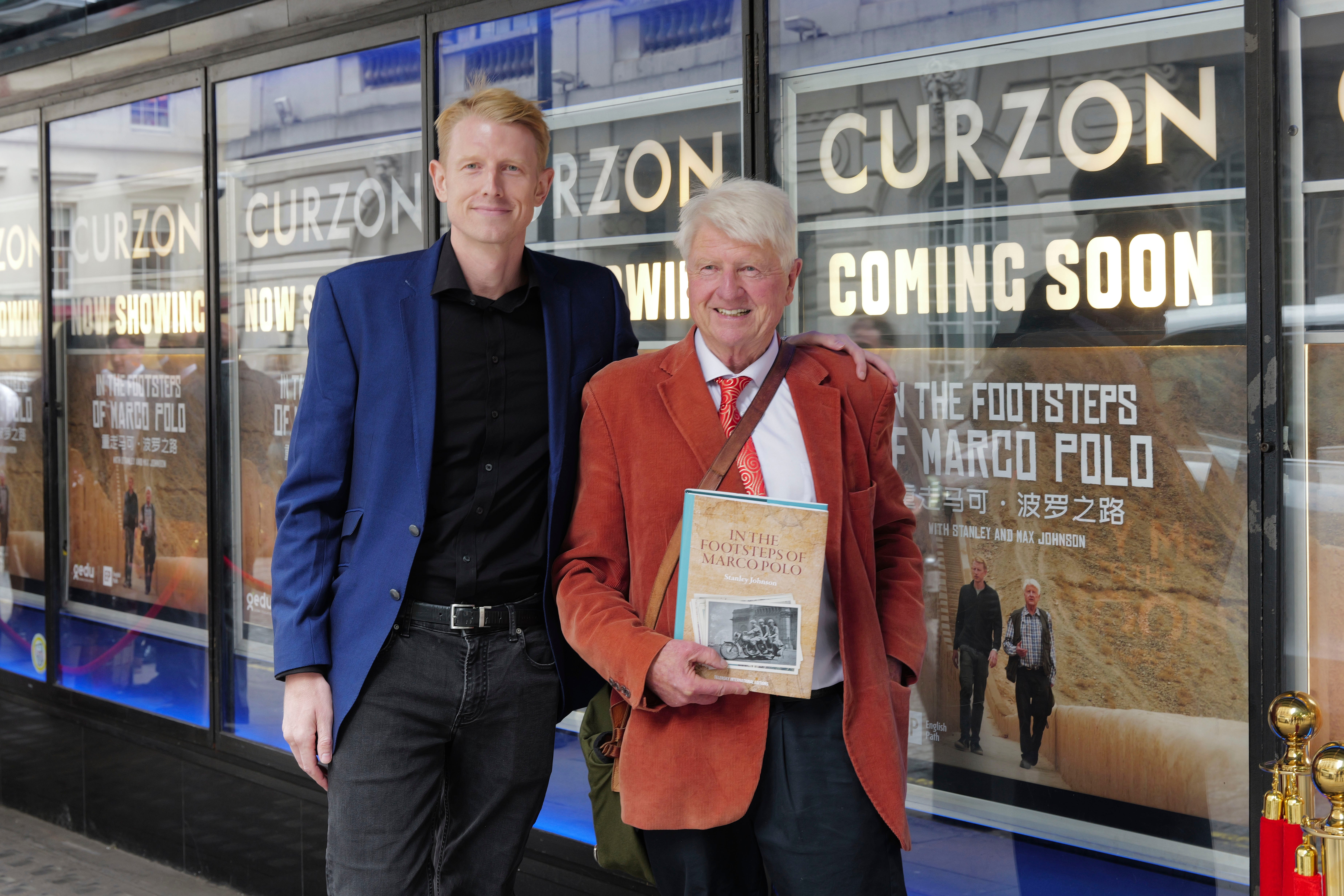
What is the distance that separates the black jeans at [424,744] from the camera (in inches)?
87.0

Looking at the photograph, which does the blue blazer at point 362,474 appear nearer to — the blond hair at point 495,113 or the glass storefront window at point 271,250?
the blond hair at point 495,113

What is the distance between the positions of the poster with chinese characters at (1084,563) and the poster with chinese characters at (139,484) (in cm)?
304

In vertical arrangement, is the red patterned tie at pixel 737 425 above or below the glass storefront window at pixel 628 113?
below

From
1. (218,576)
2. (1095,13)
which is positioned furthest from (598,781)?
(218,576)

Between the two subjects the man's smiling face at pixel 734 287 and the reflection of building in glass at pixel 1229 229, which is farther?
the reflection of building in glass at pixel 1229 229

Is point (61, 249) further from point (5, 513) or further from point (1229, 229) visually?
point (1229, 229)

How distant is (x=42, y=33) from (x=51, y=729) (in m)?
3.05

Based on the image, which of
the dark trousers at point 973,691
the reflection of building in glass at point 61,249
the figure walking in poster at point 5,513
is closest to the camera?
the dark trousers at point 973,691

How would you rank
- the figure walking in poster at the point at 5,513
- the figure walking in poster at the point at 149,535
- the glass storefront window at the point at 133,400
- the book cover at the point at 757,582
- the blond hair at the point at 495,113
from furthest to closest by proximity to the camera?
1. the figure walking in poster at the point at 5,513
2. the figure walking in poster at the point at 149,535
3. the glass storefront window at the point at 133,400
4. the blond hair at the point at 495,113
5. the book cover at the point at 757,582

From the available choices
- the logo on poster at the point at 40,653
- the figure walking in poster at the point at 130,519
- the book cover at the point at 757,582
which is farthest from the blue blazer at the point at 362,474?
the logo on poster at the point at 40,653

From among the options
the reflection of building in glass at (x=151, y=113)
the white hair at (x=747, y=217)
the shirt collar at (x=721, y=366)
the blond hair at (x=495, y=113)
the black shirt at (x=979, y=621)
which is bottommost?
the black shirt at (x=979, y=621)

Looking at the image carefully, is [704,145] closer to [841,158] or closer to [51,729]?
[841,158]

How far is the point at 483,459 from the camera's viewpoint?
7.47 ft

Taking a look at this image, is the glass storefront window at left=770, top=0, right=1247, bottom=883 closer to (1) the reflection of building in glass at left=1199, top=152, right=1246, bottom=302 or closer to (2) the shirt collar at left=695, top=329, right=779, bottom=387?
(1) the reflection of building in glass at left=1199, top=152, right=1246, bottom=302
